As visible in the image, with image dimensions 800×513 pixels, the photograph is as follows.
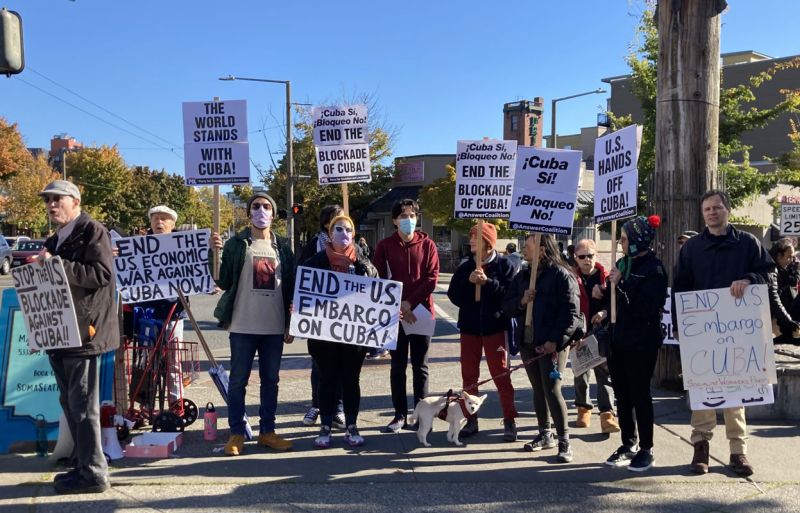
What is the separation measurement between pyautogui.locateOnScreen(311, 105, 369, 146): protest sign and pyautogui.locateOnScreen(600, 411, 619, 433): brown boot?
386cm

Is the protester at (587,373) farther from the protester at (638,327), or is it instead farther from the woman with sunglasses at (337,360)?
the woman with sunglasses at (337,360)

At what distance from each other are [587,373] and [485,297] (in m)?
1.45

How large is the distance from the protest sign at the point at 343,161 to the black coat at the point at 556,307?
2.84m

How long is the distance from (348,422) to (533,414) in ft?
7.27

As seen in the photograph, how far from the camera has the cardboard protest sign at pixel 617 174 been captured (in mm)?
6230

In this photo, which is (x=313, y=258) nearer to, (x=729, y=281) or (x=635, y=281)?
(x=635, y=281)

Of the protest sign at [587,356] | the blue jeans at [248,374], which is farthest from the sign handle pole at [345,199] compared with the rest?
the protest sign at [587,356]

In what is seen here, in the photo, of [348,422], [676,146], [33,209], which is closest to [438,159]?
[33,209]

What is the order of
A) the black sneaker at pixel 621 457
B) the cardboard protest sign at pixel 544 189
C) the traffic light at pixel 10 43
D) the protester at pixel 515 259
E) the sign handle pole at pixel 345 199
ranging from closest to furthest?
the black sneaker at pixel 621 457
the cardboard protest sign at pixel 544 189
the protester at pixel 515 259
the sign handle pole at pixel 345 199
the traffic light at pixel 10 43

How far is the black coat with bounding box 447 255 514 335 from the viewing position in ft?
21.0

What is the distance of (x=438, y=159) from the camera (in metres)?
42.5

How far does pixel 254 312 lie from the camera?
5.95 meters

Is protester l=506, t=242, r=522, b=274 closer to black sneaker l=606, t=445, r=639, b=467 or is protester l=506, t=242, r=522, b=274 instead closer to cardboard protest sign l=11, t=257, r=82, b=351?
black sneaker l=606, t=445, r=639, b=467

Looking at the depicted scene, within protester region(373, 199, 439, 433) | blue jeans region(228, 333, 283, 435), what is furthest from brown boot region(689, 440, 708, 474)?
blue jeans region(228, 333, 283, 435)
